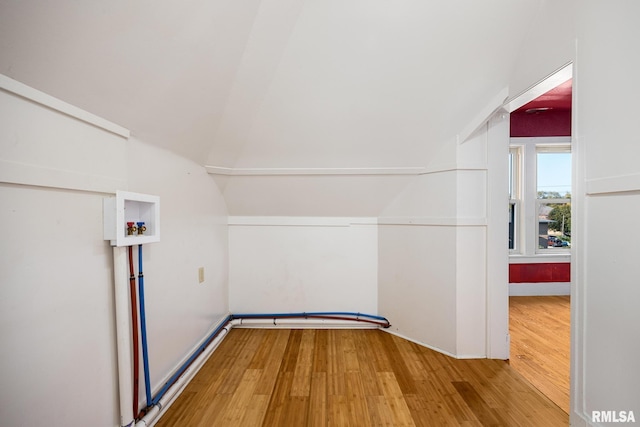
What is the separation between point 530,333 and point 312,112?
2.80m

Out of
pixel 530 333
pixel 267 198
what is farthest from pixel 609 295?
pixel 267 198

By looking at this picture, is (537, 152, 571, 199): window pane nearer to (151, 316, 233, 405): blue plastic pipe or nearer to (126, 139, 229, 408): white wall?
(126, 139, 229, 408): white wall

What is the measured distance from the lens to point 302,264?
8.70ft

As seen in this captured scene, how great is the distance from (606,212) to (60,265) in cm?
217

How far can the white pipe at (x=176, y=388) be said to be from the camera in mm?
1349

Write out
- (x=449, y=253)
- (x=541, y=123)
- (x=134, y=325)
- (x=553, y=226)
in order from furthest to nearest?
(x=553, y=226)
(x=541, y=123)
(x=449, y=253)
(x=134, y=325)

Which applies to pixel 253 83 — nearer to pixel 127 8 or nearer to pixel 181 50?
pixel 181 50

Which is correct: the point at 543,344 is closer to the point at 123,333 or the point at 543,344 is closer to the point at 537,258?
the point at 537,258

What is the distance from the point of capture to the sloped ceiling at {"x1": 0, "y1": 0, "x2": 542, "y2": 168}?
0.89 metres

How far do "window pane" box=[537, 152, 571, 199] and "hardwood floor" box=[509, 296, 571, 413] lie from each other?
1421 millimetres

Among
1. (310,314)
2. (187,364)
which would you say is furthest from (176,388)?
(310,314)

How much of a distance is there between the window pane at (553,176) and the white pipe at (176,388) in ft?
14.6

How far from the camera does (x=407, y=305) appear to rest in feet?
7.73

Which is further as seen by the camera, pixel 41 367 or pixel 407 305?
pixel 407 305
